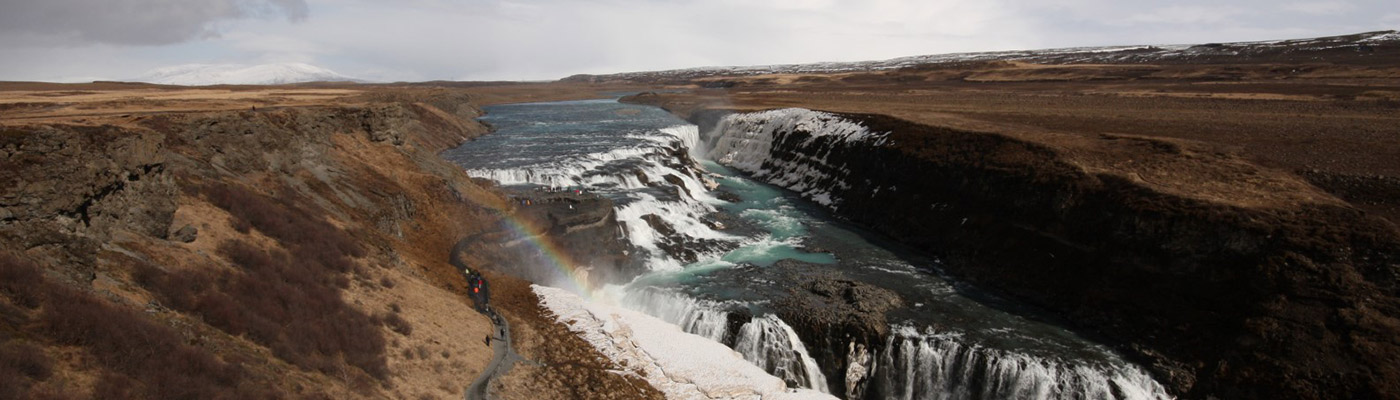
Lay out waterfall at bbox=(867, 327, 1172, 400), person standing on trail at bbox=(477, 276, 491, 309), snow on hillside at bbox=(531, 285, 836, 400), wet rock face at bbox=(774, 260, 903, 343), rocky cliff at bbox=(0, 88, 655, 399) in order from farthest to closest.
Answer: person standing on trail at bbox=(477, 276, 491, 309) → wet rock face at bbox=(774, 260, 903, 343) → snow on hillside at bbox=(531, 285, 836, 400) → waterfall at bbox=(867, 327, 1172, 400) → rocky cliff at bbox=(0, 88, 655, 399)

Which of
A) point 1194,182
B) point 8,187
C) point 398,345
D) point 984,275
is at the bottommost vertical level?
point 984,275

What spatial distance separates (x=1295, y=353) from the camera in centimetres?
1711

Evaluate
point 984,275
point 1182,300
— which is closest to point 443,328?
point 984,275

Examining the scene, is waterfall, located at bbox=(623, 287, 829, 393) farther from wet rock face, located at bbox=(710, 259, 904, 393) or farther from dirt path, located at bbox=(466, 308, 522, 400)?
dirt path, located at bbox=(466, 308, 522, 400)

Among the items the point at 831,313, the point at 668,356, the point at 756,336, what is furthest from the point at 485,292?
the point at 831,313

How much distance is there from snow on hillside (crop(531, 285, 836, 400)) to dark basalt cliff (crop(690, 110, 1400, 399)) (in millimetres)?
3141

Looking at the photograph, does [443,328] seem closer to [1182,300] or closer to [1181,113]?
[1182,300]

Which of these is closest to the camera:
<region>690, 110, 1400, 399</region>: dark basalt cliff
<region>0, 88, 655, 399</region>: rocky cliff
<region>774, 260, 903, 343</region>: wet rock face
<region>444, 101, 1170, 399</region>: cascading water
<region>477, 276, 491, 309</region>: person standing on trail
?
<region>0, 88, 655, 399</region>: rocky cliff

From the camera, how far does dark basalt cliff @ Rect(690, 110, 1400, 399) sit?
1705 centimetres

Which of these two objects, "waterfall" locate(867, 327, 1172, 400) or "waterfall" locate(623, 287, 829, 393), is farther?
"waterfall" locate(623, 287, 829, 393)

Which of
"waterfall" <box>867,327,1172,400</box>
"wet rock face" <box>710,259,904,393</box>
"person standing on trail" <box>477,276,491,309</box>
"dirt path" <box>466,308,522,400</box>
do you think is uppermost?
"person standing on trail" <box>477,276,491,309</box>

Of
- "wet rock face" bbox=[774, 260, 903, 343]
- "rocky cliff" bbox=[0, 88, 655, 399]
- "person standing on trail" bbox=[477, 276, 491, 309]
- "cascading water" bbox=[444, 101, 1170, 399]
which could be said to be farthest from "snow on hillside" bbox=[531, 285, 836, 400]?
"wet rock face" bbox=[774, 260, 903, 343]

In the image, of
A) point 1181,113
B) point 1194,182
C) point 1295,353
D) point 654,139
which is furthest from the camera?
point 654,139

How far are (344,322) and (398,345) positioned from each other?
4.66 ft
